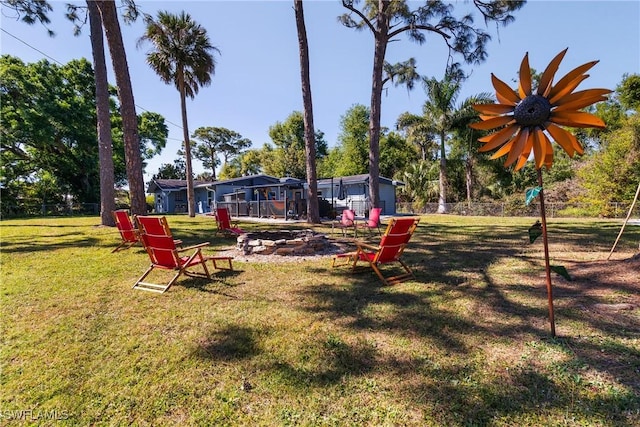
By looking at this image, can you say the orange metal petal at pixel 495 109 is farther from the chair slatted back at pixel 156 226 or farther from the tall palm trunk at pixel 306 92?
the tall palm trunk at pixel 306 92

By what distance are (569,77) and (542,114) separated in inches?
12.4

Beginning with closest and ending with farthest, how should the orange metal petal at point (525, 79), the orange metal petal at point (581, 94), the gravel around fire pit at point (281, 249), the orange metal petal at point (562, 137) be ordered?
the orange metal petal at point (581, 94) < the orange metal petal at point (562, 137) < the orange metal petal at point (525, 79) < the gravel around fire pit at point (281, 249)

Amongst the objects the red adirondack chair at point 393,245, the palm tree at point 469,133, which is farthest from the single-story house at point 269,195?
the red adirondack chair at point 393,245

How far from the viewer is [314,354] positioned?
103 inches

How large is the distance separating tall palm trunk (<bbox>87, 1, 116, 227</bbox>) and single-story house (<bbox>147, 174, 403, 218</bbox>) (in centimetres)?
838

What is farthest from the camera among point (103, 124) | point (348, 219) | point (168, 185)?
point (168, 185)

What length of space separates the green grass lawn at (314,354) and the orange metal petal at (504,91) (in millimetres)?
2099

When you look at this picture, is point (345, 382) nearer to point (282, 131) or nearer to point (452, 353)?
point (452, 353)

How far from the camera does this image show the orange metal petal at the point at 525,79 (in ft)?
7.78

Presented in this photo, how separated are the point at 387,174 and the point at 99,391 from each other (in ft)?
123

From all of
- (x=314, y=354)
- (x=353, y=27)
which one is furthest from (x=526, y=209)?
(x=314, y=354)

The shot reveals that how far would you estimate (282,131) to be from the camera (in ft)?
150

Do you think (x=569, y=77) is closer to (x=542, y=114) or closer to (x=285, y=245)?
(x=542, y=114)

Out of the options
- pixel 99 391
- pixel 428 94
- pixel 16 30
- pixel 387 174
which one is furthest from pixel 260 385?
pixel 387 174
